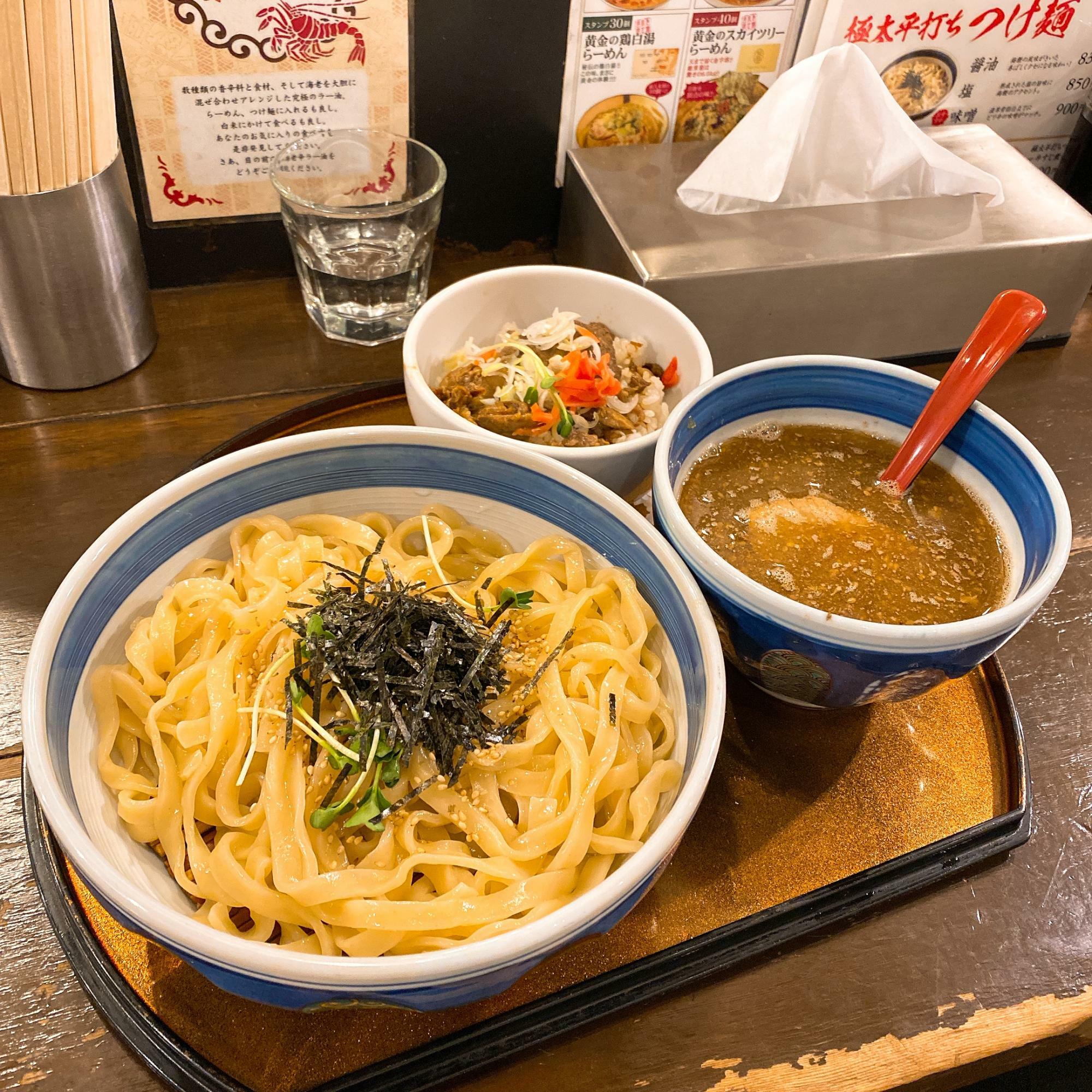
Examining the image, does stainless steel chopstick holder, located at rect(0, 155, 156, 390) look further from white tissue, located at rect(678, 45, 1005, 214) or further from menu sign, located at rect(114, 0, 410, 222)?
white tissue, located at rect(678, 45, 1005, 214)

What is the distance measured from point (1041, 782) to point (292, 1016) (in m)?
1.09

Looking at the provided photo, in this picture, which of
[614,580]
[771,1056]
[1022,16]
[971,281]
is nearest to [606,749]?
[614,580]

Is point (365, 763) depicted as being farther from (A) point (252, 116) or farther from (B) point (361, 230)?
(A) point (252, 116)

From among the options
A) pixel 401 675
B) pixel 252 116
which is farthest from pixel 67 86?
pixel 401 675

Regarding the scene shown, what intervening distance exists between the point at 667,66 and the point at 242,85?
924 millimetres

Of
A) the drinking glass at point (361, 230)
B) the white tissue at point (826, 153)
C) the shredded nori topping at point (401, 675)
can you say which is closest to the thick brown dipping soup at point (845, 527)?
the shredded nori topping at point (401, 675)

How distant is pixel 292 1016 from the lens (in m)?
1.02

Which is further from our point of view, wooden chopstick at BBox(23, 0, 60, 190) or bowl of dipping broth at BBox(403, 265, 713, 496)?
bowl of dipping broth at BBox(403, 265, 713, 496)

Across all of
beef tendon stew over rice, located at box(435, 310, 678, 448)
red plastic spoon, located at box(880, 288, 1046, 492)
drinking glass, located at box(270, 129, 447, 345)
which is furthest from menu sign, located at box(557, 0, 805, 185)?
red plastic spoon, located at box(880, 288, 1046, 492)

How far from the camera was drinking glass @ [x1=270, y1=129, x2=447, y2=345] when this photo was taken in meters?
1.93

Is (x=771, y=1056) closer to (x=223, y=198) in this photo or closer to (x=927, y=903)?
(x=927, y=903)

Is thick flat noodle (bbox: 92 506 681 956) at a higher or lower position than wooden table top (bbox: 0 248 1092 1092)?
higher

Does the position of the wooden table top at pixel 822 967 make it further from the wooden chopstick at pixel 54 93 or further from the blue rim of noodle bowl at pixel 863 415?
the wooden chopstick at pixel 54 93

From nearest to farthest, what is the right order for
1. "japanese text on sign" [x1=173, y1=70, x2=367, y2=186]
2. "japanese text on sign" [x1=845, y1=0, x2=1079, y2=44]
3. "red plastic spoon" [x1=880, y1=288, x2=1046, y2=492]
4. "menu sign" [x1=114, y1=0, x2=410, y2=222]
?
1. "red plastic spoon" [x1=880, y1=288, x2=1046, y2=492]
2. "menu sign" [x1=114, y1=0, x2=410, y2=222]
3. "japanese text on sign" [x1=173, y1=70, x2=367, y2=186]
4. "japanese text on sign" [x1=845, y1=0, x2=1079, y2=44]
